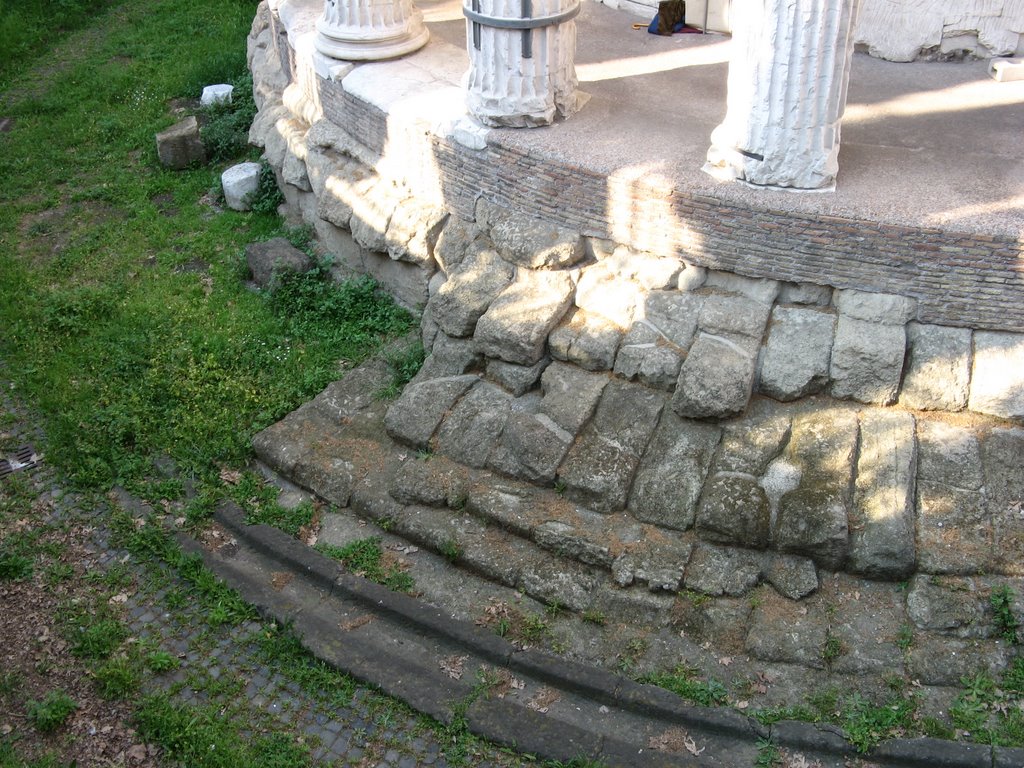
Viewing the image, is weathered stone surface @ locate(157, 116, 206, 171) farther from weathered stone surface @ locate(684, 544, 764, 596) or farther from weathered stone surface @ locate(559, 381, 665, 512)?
weathered stone surface @ locate(684, 544, 764, 596)

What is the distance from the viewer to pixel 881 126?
734 cm

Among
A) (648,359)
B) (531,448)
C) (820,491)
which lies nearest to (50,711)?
(531,448)

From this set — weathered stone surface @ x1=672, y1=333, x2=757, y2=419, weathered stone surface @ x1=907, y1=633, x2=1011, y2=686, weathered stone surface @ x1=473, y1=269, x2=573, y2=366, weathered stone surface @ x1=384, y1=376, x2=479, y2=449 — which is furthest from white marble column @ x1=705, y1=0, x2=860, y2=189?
weathered stone surface @ x1=907, y1=633, x2=1011, y2=686

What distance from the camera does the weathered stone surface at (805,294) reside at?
6539 mm

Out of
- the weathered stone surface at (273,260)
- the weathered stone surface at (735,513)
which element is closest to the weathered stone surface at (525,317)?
the weathered stone surface at (735,513)

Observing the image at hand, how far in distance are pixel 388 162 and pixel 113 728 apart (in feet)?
14.7

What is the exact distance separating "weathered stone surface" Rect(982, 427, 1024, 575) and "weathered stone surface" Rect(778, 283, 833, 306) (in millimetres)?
1196

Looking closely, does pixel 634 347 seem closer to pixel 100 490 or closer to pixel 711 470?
pixel 711 470

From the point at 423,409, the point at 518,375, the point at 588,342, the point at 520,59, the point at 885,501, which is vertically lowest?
the point at 423,409

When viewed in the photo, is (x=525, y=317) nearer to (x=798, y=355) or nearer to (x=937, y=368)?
(x=798, y=355)

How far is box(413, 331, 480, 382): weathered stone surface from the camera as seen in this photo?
7277 mm

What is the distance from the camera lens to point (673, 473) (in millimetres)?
6438

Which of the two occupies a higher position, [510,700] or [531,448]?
[531,448]

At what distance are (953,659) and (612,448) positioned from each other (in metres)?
2.16
